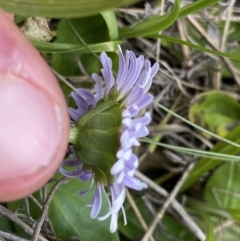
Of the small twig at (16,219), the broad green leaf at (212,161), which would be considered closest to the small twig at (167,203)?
the broad green leaf at (212,161)

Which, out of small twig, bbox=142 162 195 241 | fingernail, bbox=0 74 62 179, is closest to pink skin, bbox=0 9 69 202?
fingernail, bbox=0 74 62 179

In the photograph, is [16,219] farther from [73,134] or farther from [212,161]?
[212,161]

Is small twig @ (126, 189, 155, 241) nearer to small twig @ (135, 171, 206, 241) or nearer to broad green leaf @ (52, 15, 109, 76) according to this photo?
small twig @ (135, 171, 206, 241)

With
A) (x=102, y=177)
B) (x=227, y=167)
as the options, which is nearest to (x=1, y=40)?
(x=102, y=177)

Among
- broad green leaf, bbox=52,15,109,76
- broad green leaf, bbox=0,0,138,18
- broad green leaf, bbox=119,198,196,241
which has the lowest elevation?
broad green leaf, bbox=119,198,196,241

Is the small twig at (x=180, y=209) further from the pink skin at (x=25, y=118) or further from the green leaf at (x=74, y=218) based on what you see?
the pink skin at (x=25, y=118)

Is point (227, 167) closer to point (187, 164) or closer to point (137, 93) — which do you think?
point (187, 164)

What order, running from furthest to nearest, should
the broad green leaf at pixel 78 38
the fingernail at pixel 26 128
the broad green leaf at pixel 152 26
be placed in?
the broad green leaf at pixel 78 38, the broad green leaf at pixel 152 26, the fingernail at pixel 26 128
